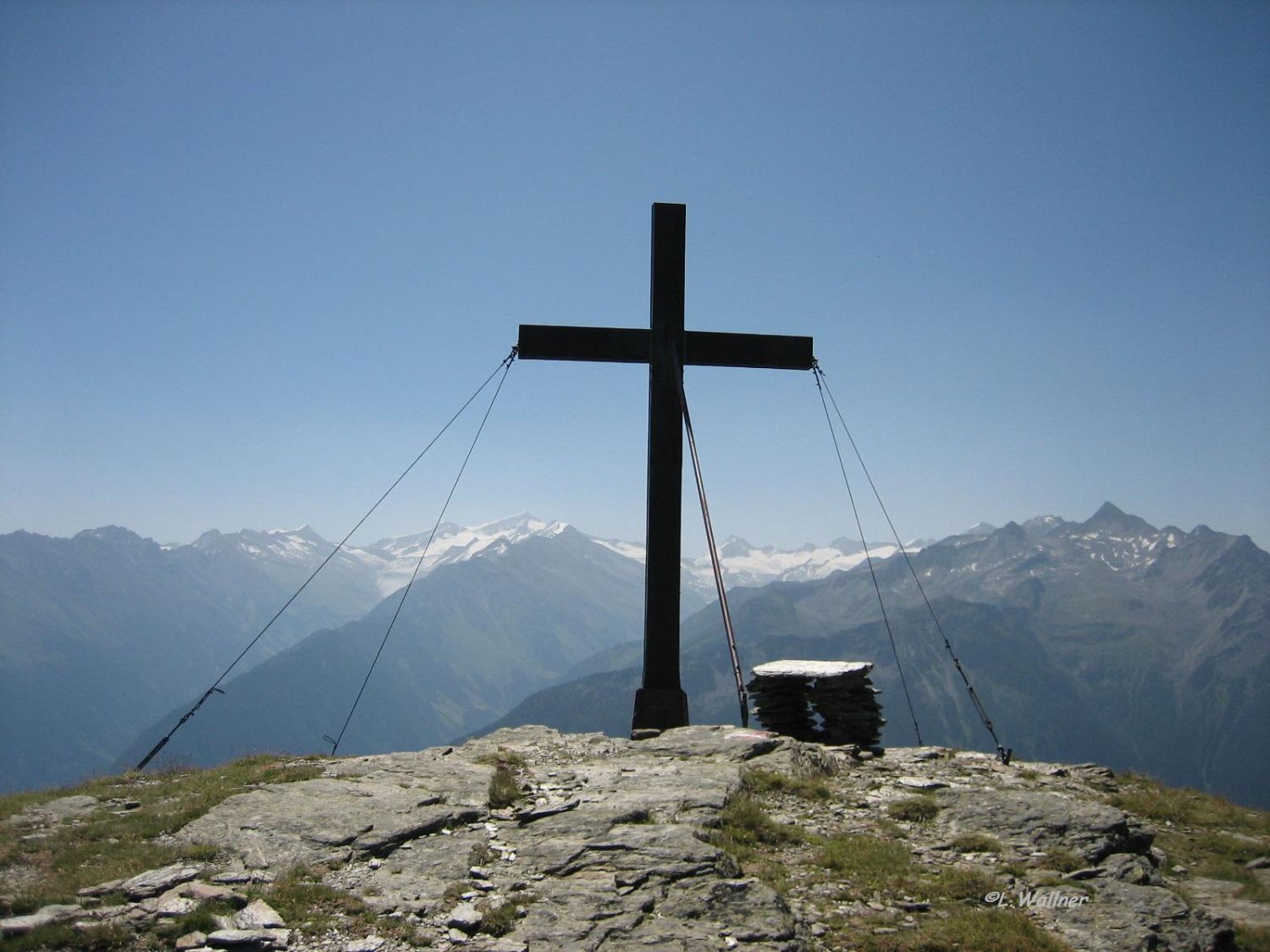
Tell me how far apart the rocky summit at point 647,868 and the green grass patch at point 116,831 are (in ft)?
0.43

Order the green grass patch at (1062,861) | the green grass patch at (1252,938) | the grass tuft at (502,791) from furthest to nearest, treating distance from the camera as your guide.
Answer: the grass tuft at (502,791), the green grass patch at (1062,861), the green grass patch at (1252,938)

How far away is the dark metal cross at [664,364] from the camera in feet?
46.9

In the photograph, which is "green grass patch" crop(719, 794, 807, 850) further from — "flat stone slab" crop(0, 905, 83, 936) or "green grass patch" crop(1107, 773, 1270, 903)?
"flat stone slab" crop(0, 905, 83, 936)

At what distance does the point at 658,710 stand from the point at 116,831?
8118 millimetres

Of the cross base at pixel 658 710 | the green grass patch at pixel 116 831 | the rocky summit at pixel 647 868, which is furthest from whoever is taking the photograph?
the cross base at pixel 658 710

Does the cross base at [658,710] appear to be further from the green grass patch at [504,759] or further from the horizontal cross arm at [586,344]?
the horizontal cross arm at [586,344]

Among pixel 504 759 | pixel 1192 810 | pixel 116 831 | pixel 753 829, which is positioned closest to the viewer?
pixel 116 831

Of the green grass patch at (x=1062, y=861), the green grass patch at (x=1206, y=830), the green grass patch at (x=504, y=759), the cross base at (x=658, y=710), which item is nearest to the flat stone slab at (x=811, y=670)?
the cross base at (x=658, y=710)

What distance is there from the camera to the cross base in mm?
14070

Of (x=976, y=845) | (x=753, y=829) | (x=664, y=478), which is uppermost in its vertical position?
Answer: (x=664, y=478)

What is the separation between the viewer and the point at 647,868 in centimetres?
722

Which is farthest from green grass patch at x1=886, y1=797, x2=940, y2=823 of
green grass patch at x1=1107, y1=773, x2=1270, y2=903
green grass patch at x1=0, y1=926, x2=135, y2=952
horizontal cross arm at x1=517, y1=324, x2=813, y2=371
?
horizontal cross arm at x1=517, y1=324, x2=813, y2=371

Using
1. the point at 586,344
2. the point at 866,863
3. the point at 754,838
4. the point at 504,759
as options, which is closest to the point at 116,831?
the point at 504,759

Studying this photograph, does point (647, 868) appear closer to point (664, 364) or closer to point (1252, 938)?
point (1252, 938)
